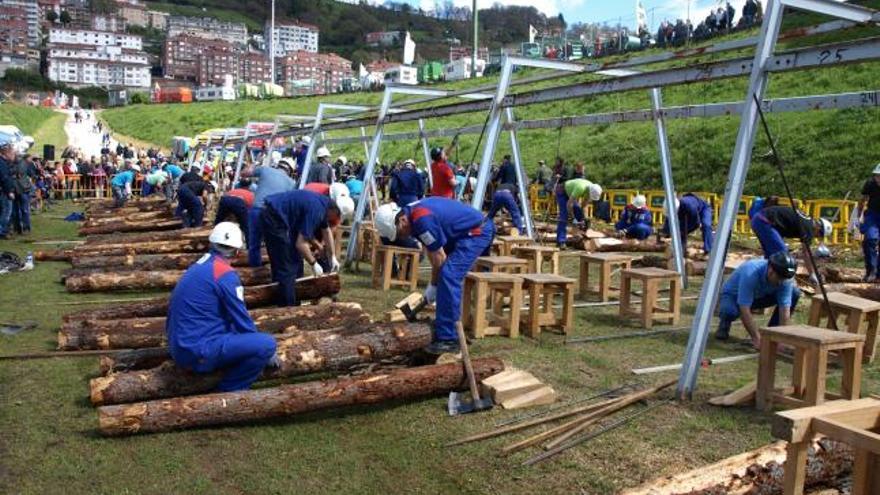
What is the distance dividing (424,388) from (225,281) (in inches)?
71.2

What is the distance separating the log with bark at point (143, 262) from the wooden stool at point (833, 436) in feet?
30.2

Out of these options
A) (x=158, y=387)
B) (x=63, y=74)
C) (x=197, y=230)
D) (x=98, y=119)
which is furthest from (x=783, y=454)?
(x=63, y=74)

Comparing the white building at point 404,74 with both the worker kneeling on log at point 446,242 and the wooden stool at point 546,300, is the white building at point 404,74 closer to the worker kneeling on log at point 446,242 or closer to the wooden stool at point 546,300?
the wooden stool at point 546,300

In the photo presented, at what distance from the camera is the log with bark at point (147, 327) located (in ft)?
25.1

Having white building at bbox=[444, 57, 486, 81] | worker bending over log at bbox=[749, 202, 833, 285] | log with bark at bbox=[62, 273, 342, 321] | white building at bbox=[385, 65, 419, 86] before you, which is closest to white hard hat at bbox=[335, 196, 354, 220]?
log with bark at bbox=[62, 273, 342, 321]

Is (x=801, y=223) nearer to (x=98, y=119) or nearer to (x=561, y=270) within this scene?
(x=561, y=270)

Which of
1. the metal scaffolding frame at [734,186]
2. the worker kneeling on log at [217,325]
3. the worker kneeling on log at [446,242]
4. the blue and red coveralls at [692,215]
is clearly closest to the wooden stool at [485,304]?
the worker kneeling on log at [446,242]

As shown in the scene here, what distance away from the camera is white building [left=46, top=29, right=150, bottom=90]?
15500 centimetres

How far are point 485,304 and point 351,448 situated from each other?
333 cm

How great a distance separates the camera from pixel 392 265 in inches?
464

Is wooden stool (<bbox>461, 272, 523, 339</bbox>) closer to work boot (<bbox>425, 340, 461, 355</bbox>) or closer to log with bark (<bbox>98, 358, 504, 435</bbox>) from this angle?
work boot (<bbox>425, 340, 461, 355</bbox>)

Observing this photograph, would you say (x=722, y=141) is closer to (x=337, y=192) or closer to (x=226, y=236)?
(x=337, y=192)

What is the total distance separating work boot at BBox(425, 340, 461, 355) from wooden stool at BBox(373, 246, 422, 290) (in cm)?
432

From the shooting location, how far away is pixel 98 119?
80.0 m
